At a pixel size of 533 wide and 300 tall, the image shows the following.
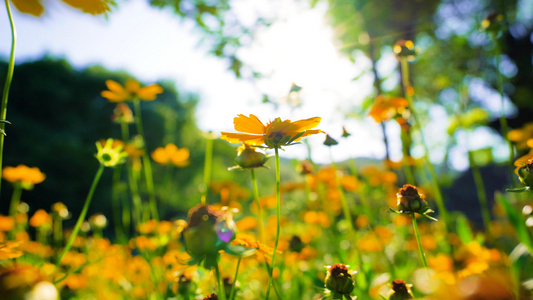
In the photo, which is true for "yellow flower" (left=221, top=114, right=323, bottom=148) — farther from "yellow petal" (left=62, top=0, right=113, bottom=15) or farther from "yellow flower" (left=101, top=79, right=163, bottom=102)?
"yellow flower" (left=101, top=79, right=163, bottom=102)

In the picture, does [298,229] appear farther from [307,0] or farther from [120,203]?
[120,203]

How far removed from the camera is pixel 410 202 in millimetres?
622

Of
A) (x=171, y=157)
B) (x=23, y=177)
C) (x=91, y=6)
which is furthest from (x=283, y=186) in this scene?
(x=91, y=6)

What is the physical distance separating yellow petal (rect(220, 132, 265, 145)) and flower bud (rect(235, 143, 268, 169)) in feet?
0.06

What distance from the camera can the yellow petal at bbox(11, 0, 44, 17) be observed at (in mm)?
301

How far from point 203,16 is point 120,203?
721cm

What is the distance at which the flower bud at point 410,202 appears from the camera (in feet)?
2.02

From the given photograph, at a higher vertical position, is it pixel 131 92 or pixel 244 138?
pixel 131 92

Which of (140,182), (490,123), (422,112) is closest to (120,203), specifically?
(140,182)

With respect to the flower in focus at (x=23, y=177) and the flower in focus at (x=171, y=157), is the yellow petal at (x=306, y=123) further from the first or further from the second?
the flower in focus at (x=23, y=177)

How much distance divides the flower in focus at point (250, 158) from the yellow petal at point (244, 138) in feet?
0.06

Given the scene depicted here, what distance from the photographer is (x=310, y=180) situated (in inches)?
59.2

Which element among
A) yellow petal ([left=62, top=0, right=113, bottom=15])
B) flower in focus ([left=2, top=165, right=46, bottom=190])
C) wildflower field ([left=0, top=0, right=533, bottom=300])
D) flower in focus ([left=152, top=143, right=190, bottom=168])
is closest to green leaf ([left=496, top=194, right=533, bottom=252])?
wildflower field ([left=0, top=0, right=533, bottom=300])

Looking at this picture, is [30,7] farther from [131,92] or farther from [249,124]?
[131,92]
